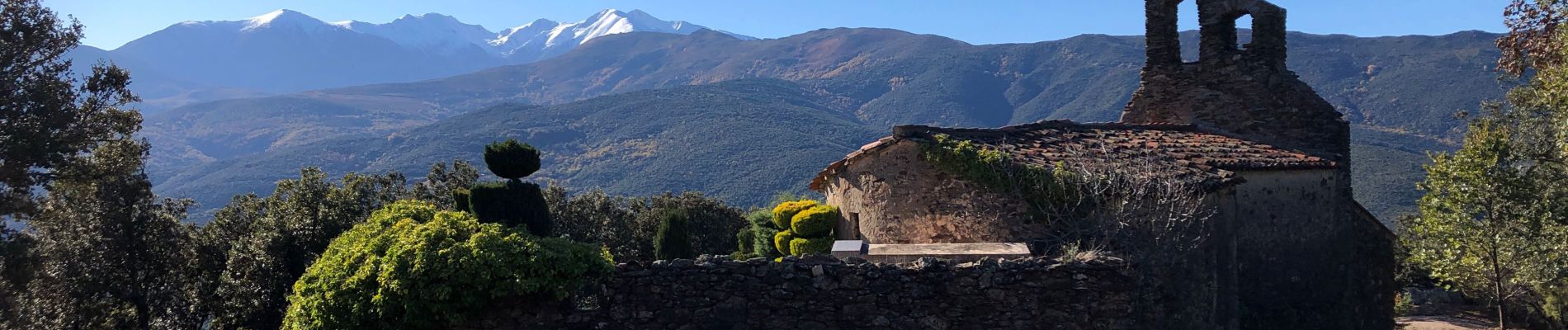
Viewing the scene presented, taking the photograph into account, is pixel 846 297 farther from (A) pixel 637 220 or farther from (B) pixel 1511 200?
(A) pixel 637 220

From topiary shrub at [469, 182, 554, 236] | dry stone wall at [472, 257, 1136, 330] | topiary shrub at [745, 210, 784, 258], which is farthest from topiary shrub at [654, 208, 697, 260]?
dry stone wall at [472, 257, 1136, 330]

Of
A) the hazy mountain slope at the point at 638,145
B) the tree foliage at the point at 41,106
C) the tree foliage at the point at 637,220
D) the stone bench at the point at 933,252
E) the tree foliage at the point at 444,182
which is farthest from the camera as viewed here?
the hazy mountain slope at the point at 638,145

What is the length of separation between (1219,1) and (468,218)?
45.8 ft

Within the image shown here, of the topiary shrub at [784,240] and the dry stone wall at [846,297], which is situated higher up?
the dry stone wall at [846,297]

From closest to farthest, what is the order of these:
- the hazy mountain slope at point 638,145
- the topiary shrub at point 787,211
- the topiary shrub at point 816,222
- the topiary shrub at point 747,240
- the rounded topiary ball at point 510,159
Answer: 1. the rounded topiary ball at point 510,159
2. the topiary shrub at point 816,222
3. the topiary shrub at point 787,211
4. the topiary shrub at point 747,240
5. the hazy mountain slope at point 638,145

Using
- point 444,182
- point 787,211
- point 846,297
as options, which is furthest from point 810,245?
point 444,182

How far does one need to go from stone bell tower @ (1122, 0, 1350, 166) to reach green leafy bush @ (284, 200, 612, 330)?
12632mm

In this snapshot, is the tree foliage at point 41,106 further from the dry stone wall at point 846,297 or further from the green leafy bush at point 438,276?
the dry stone wall at point 846,297

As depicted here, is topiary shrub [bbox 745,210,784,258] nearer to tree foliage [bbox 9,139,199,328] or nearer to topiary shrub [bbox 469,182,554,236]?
topiary shrub [bbox 469,182,554,236]

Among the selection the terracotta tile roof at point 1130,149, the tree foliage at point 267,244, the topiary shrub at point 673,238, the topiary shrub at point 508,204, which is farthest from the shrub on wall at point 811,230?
the tree foliage at point 267,244

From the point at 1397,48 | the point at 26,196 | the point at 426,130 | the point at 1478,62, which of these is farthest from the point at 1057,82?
the point at 26,196

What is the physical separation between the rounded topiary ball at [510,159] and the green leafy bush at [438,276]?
6152 millimetres

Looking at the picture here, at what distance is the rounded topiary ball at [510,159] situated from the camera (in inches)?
642

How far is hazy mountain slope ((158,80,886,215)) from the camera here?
336ft
